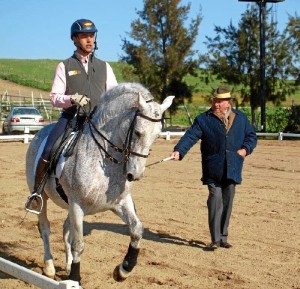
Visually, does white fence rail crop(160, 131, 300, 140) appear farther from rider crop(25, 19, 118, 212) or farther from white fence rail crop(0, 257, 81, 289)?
white fence rail crop(0, 257, 81, 289)

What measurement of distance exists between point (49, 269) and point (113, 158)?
1.98 metres

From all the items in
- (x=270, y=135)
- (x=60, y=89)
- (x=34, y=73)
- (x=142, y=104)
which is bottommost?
(x=270, y=135)

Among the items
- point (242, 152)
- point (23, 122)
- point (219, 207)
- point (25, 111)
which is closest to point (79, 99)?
point (242, 152)

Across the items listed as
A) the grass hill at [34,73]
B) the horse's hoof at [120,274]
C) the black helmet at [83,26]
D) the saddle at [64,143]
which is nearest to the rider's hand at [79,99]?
the saddle at [64,143]

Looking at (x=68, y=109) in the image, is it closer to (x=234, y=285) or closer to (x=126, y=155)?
(x=126, y=155)

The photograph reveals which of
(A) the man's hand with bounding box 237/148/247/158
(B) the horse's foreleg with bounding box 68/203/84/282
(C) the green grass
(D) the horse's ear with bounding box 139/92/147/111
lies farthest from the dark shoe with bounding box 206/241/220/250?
(C) the green grass

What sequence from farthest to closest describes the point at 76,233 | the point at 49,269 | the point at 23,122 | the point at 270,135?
1. the point at 23,122
2. the point at 270,135
3. the point at 49,269
4. the point at 76,233

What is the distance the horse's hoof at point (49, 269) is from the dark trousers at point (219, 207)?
2337mm

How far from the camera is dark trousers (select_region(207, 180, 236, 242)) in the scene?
8.52 metres

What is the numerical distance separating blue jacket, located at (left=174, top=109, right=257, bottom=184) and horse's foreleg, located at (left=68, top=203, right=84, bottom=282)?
2527 mm

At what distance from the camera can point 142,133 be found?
5676 mm

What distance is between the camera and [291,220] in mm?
10312

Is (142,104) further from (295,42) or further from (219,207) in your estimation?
(295,42)

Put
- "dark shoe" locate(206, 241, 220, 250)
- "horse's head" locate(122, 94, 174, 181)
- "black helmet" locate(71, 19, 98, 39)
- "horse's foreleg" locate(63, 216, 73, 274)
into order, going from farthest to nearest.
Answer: "dark shoe" locate(206, 241, 220, 250), "horse's foreleg" locate(63, 216, 73, 274), "black helmet" locate(71, 19, 98, 39), "horse's head" locate(122, 94, 174, 181)
